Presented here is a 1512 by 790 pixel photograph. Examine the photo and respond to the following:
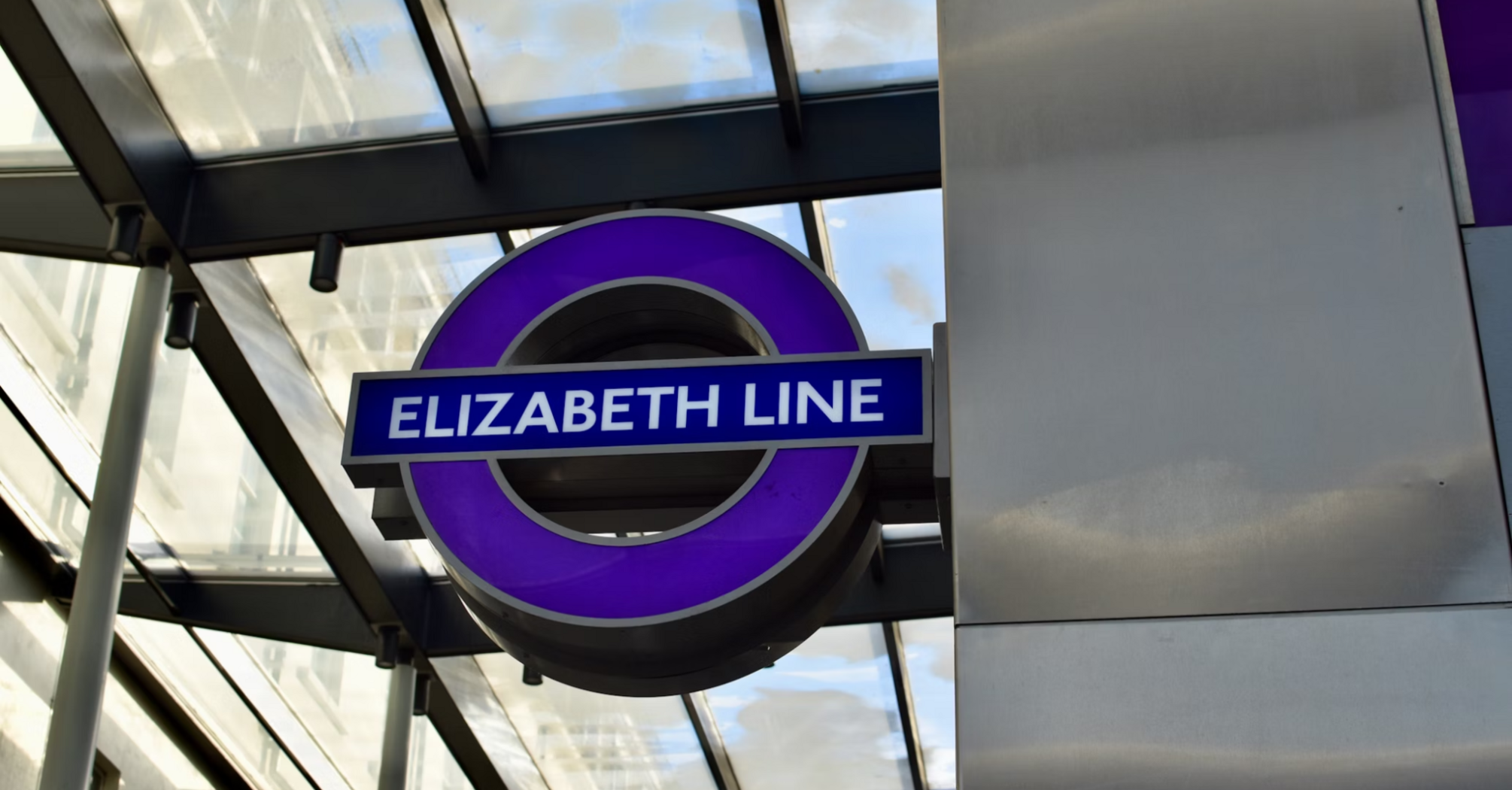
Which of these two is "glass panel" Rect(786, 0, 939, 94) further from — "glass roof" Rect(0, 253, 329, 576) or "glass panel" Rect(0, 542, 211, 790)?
"glass panel" Rect(0, 542, 211, 790)

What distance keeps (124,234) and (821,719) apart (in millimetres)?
7649

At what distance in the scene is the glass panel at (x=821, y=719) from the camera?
539 inches

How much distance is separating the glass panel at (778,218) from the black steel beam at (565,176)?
14.8 inches

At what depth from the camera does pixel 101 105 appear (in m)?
8.97

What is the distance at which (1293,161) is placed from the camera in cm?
331

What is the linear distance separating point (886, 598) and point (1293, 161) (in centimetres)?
900

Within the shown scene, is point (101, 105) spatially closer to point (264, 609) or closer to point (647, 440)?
point (264, 609)

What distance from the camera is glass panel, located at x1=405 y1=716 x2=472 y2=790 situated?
1477 cm

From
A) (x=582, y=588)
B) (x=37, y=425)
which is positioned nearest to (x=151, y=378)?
(x=37, y=425)

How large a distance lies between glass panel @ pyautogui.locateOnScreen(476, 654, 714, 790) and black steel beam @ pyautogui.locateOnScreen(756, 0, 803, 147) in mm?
6350

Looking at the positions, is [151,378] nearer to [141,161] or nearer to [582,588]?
[141,161]

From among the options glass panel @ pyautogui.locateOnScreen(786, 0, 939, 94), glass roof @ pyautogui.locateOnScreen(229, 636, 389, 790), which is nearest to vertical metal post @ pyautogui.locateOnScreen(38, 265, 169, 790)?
glass panel @ pyautogui.locateOnScreen(786, 0, 939, 94)

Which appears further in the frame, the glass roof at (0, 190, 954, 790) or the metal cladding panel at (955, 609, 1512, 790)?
the glass roof at (0, 190, 954, 790)

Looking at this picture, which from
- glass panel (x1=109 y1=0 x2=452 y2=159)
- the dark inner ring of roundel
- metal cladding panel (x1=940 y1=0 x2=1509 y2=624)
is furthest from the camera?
glass panel (x1=109 y1=0 x2=452 y2=159)
